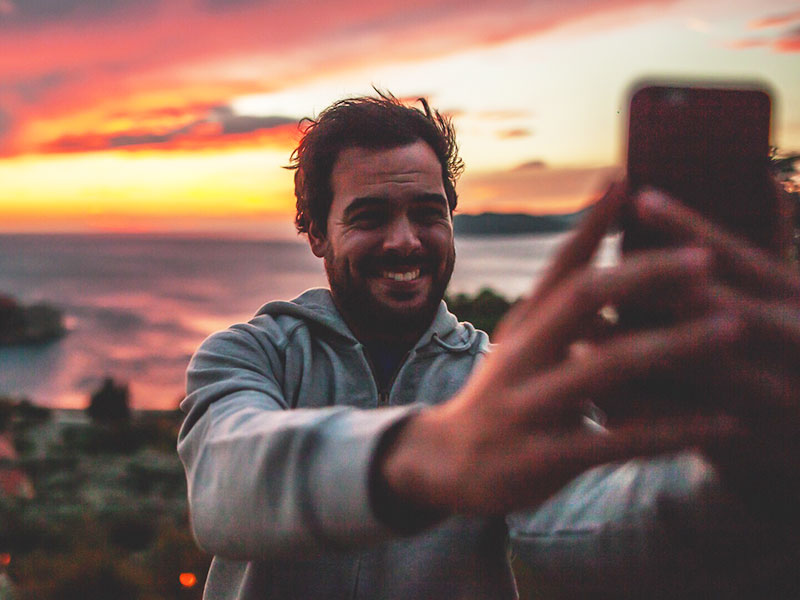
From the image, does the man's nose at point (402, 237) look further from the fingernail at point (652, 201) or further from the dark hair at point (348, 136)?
the fingernail at point (652, 201)

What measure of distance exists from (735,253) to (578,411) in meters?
0.23

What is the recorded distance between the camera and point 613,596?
1188 mm

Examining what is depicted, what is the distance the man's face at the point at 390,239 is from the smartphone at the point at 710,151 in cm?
110

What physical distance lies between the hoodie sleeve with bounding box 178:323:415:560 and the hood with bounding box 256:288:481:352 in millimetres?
742

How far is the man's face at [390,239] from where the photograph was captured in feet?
6.42

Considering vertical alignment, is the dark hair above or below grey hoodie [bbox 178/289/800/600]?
above

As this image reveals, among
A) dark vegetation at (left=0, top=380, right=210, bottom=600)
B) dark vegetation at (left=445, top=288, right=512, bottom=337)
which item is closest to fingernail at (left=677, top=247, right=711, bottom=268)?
dark vegetation at (left=445, top=288, right=512, bottom=337)

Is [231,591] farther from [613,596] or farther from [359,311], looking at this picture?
[613,596]

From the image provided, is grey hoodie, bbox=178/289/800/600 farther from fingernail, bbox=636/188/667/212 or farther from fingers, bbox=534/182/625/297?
fingernail, bbox=636/188/667/212

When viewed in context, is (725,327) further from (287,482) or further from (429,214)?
(429,214)

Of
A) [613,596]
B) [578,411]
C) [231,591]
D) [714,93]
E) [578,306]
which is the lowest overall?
[231,591]

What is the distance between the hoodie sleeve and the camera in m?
0.81

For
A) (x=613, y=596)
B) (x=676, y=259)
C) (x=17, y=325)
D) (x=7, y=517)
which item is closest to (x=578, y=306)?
(x=676, y=259)

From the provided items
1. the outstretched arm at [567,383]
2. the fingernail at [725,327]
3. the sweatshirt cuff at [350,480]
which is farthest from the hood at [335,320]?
the fingernail at [725,327]
